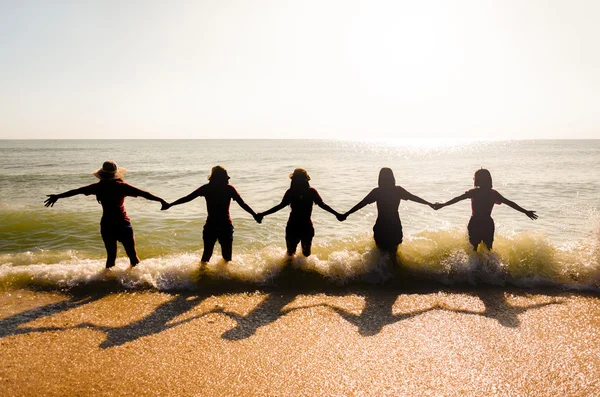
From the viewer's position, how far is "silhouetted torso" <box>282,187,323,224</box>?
21.0 feet

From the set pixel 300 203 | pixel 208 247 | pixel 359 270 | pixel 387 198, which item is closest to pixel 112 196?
pixel 208 247

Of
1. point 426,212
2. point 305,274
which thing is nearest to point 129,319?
point 305,274

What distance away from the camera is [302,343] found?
14.2 ft

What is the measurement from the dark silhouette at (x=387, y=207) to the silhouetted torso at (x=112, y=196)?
4.16 meters

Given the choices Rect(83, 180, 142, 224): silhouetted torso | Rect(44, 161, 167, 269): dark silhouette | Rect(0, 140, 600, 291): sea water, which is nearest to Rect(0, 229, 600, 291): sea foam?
Rect(0, 140, 600, 291): sea water

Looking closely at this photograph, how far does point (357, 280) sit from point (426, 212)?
901 centimetres

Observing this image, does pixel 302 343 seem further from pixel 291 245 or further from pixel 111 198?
pixel 111 198

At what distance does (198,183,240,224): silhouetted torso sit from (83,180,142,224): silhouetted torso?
1192 millimetres

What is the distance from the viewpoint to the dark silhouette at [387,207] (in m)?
6.50

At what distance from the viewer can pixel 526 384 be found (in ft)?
11.6

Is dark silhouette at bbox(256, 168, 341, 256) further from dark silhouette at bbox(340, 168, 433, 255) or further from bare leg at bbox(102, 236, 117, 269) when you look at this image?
bare leg at bbox(102, 236, 117, 269)

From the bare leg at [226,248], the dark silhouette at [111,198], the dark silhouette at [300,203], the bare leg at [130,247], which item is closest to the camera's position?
the dark silhouette at [111,198]

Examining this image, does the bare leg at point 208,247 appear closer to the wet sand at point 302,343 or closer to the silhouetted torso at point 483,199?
the wet sand at point 302,343

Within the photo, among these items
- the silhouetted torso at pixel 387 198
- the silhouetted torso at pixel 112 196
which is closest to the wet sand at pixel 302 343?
the silhouetted torso at pixel 112 196
